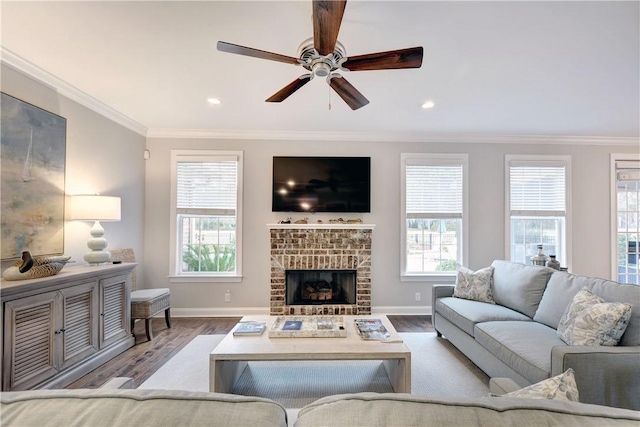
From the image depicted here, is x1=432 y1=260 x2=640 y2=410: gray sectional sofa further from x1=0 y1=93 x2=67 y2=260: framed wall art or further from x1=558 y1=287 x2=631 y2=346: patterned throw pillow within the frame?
x1=0 y1=93 x2=67 y2=260: framed wall art

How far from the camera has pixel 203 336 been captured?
348 centimetres

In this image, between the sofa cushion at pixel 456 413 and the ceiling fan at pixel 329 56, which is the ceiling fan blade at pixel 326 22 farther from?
the sofa cushion at pixel 456 413

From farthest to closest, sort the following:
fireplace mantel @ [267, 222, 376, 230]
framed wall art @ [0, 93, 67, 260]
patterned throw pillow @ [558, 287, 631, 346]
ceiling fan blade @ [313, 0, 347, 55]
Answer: fireplace mantel @ [267, 222, 376, 230], framed wall art @ [0, 93, 67, 260], patterned throw pillow @ [558, 287, 631, 346], ceiling fan blade @ [313, 0, 347, 55]

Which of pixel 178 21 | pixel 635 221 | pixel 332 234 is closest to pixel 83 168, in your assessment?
pixel 178 21

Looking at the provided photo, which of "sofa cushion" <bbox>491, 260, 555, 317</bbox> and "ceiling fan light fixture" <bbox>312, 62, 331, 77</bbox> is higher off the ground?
"ceiling fan light fixture" <bbox>312, 62, 331, 77</bbox>

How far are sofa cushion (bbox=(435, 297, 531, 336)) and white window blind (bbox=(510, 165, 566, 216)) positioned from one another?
2110 mm

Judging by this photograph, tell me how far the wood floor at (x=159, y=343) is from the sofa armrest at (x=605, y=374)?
6.77 ft

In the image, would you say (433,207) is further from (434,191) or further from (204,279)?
(204,279)

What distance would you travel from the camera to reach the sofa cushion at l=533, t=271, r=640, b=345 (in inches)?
74.2

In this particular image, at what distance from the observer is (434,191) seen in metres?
4.43

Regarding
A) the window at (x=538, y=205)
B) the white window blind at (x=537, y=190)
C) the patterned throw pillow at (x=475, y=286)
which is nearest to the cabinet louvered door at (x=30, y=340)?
the patterned throw pillow at (x=475, y=286)

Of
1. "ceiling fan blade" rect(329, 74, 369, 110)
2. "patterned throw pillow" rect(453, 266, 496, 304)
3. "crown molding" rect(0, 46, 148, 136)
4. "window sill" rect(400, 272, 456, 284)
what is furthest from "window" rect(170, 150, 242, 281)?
"patterned throw pillow" rect(453, 266, 496, 304)

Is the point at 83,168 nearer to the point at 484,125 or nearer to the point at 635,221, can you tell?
the point at 484,125

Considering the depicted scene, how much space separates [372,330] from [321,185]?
92.7 inches
